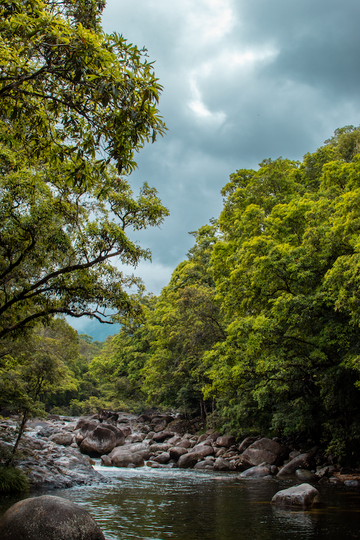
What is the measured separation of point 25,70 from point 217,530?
8.71 meters

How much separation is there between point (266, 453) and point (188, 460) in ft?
15.6

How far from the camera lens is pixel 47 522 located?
565 centimetres

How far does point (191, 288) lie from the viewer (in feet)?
86.4

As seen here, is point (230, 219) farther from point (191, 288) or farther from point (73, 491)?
point (73, 491)

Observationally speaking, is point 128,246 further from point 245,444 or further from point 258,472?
point 245,444

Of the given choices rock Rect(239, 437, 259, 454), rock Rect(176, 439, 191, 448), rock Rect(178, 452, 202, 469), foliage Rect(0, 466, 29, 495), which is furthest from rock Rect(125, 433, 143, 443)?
foliage Rect(0, 466, 29, 495)

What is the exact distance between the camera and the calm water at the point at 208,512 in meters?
7.07

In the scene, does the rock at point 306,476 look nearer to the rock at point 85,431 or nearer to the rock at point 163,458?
the rock at point 163,458

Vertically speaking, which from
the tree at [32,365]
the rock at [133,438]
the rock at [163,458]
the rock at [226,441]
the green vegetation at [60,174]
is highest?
the green vegetation at [60,174]

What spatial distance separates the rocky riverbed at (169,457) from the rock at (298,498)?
3.77 m

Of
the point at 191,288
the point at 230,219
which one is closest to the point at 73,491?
the point at 191,288

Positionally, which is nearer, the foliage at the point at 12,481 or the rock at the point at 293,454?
the foliage at the point at 12,481

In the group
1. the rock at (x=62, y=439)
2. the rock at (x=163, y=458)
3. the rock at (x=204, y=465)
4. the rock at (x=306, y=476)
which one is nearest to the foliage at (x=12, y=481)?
the rock at (x=306, y=476)

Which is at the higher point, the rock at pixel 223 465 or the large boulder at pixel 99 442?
the large boulder at pixel 99 442
